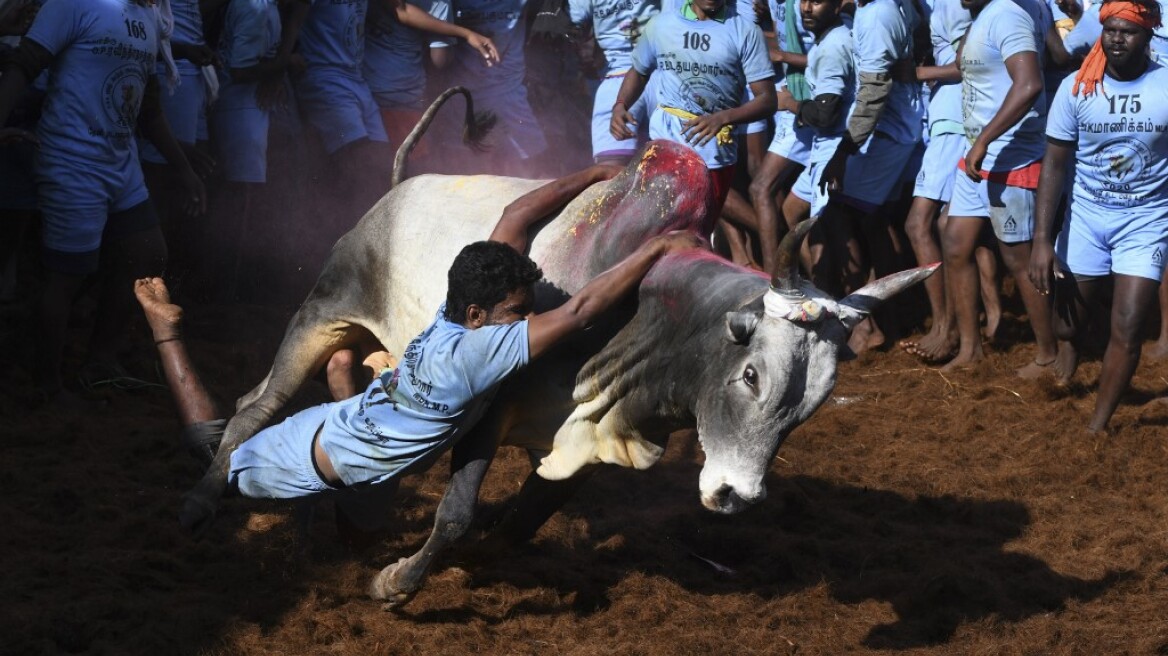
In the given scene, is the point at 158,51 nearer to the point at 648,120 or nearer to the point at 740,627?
the point at 648,120

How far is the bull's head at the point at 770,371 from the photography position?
3771mm

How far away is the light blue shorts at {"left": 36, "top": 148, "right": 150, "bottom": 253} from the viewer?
20.7 feet

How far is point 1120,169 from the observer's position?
21.8 ft

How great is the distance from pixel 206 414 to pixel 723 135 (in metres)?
3.60

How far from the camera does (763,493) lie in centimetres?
393

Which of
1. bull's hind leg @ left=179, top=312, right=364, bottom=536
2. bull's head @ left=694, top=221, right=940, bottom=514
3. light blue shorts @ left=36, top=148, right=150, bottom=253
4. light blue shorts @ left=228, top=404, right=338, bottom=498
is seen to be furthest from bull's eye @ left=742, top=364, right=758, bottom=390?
light blue shorts @ left=36, top=148, right=150, bottom=253

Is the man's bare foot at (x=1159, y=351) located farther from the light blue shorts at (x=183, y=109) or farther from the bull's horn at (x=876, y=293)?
the light blue shorts at (x=183, y=109)

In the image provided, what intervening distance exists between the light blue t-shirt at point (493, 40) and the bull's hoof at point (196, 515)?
4.95 meters

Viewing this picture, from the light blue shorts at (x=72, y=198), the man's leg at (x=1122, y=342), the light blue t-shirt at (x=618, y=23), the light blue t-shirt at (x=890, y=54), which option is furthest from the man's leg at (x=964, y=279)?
the light blue shorts at (x=72, y=198)

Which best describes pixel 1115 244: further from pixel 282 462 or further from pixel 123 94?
pixel 123 94

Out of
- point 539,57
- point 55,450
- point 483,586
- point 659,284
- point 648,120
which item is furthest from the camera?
point 539,57

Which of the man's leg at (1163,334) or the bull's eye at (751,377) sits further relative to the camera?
the man's leg at (1163,334)

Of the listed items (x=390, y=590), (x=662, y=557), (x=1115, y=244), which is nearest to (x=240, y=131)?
(x=662, y=557)

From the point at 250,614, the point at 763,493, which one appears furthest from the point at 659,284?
the point at 250,614
